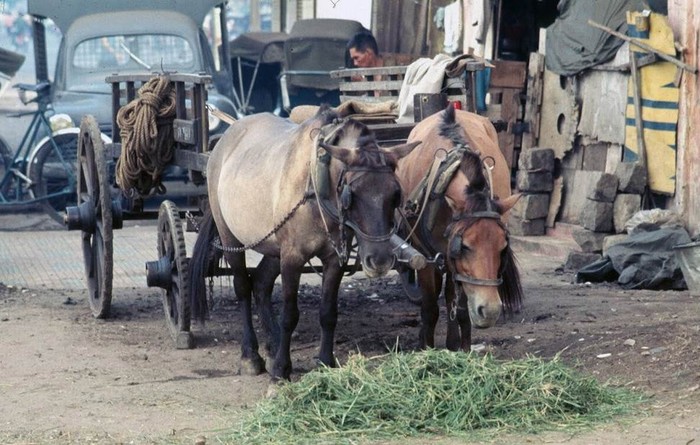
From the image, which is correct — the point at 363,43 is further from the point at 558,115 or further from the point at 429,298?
the point at 429,298

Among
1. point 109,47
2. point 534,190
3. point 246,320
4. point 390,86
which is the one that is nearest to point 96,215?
point 246,320

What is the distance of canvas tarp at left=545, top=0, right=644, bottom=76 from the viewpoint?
1138 cm

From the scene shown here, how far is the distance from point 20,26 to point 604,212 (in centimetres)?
2978

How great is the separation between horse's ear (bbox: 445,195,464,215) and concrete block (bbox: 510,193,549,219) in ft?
21.1

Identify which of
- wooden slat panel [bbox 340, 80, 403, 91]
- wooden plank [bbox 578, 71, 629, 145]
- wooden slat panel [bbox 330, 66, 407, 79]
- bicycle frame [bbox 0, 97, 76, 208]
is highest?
wooden slat panel [bbox 330, 66, 407, 79]

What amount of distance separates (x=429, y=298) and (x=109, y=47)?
31.0ft

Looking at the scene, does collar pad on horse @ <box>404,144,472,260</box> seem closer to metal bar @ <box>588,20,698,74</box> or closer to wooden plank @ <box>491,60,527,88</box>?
metal bar @ <box>588,20,698,74</box>

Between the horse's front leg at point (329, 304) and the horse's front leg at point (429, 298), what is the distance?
22.9 inches

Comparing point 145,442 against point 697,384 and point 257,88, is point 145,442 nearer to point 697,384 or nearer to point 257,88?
point 697,384

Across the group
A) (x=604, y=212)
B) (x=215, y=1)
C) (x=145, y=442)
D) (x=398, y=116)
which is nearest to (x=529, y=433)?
(x=145, y=442)

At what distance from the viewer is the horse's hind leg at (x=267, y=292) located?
7789mm

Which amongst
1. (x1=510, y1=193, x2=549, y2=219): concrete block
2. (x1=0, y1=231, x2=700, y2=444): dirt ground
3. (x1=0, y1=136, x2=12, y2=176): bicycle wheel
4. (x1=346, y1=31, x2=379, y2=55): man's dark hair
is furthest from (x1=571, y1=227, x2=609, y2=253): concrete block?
(x1=0, y1=136, x2=12, y2=176): bicycle wheel

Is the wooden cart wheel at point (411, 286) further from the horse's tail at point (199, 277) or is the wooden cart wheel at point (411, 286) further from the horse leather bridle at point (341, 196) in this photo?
the horse leather bridle at point (341, 196)

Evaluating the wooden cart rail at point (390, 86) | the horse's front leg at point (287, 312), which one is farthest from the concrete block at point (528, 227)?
the horse's front leg at point (287, 312)
